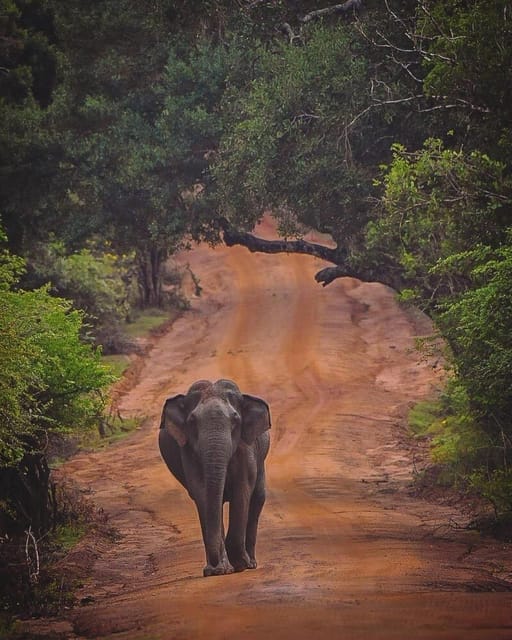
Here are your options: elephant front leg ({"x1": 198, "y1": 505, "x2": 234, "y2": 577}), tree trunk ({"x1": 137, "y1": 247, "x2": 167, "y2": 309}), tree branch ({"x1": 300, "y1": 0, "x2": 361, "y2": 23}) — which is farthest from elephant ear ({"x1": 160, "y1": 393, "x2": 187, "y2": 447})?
tree trunk ({"x1": 137, "y1": 247, "x2": 167, "y2": 309})

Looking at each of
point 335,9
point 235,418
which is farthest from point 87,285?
point 235,418

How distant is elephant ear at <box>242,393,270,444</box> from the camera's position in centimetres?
1680

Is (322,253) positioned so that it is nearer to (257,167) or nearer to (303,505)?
(257,167)

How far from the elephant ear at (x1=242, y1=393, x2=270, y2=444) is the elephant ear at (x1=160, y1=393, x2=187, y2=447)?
78 cm

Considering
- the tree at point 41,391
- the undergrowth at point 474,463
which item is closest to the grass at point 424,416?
the undergrowth at point 474,463

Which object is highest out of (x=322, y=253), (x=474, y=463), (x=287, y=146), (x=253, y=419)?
(x=287, y=146)

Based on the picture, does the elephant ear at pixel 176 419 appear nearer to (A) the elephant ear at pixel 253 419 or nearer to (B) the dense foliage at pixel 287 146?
(A) the elephant ear at pixel 253 419

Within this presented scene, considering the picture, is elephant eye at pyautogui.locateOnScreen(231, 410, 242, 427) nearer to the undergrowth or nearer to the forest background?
the forest background

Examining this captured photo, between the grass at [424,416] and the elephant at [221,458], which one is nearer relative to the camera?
the elephant at [221,458]

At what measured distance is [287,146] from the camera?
27.5 m

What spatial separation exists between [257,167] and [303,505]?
7492 millimetres

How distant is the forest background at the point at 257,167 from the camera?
19.4m

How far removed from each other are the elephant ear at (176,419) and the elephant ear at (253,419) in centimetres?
78

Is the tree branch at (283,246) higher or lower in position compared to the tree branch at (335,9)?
lower
